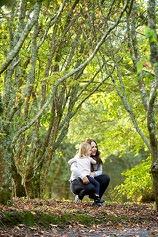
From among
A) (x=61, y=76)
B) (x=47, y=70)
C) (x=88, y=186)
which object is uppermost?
(x=47, y=70)

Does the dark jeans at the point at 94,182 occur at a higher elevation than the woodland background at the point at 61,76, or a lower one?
lower

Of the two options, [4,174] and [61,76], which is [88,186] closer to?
[61,76]

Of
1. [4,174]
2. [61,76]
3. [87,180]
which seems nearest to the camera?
[4,174]

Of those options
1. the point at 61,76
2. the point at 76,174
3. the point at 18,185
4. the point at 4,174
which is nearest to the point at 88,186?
the point at 76,174

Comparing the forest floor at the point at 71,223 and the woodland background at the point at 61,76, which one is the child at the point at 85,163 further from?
the forest floor at the point at 71,223

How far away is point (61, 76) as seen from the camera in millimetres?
10195

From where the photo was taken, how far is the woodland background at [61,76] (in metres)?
9.07

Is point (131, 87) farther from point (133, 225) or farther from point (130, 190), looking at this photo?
point (133, 225)

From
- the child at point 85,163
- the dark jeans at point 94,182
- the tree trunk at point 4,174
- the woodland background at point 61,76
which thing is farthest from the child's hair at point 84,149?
the tree trunk at point 4,174

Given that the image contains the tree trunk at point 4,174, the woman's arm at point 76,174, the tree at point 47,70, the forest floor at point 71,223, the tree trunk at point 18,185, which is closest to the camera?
the forest floor at point 71,223

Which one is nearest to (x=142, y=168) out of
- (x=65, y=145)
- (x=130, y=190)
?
(x=130, y=190)

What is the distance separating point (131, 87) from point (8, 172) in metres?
9.51

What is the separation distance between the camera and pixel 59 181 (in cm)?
3716

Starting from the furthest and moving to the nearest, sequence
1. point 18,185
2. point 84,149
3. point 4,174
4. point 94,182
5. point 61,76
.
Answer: point 18,185 → point 84,149 → point 94,182 → point 61,76 → point 4,174
